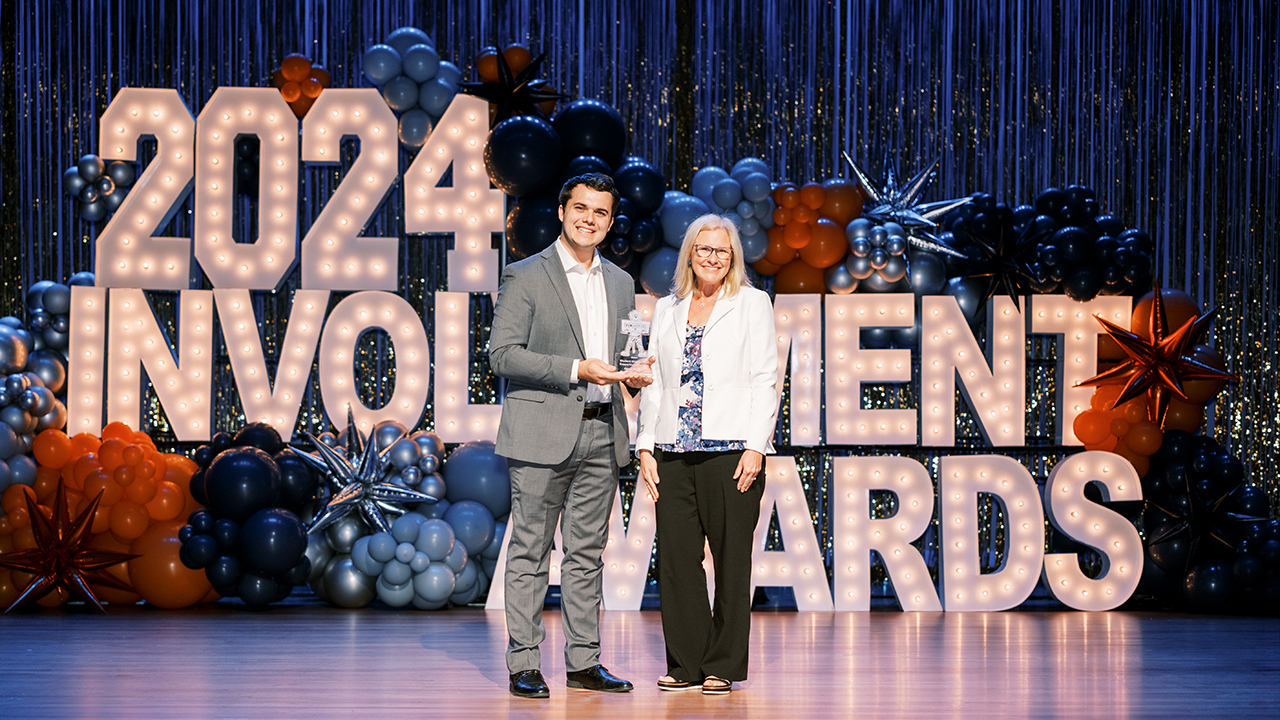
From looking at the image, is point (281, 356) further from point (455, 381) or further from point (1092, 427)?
point (1092, 427)

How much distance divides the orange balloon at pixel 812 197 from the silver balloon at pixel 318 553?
2.74 m

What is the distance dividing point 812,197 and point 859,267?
0.40 metres

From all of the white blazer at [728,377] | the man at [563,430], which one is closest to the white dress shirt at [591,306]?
the man at [563,430]

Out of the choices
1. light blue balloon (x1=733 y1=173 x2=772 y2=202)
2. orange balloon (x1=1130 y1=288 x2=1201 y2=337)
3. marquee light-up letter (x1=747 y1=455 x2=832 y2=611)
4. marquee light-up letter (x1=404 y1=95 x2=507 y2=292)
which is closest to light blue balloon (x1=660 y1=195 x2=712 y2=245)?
light blue balloon (x1=733 y1=173 x2=772 y2=202)

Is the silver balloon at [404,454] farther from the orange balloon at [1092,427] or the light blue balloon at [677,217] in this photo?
the orange balloon at [1092,427]

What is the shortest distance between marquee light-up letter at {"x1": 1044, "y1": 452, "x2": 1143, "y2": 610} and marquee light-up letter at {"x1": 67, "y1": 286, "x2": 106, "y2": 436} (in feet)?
14.9

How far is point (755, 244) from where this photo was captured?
514 cm

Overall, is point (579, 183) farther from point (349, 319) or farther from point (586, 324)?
point (349, 319)

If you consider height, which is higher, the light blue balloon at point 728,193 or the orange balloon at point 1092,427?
the light blue balloon at point 728,193

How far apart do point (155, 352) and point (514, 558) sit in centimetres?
295

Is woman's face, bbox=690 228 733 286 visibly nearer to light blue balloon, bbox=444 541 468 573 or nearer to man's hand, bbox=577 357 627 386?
man's hand, bbox=577 357 627 386

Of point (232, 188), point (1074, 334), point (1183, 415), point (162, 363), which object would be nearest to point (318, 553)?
point (162, 363)

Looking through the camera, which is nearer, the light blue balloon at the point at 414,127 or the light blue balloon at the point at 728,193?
the light blue balloon at the point at 728,193

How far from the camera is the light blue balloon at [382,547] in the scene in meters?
4.73
